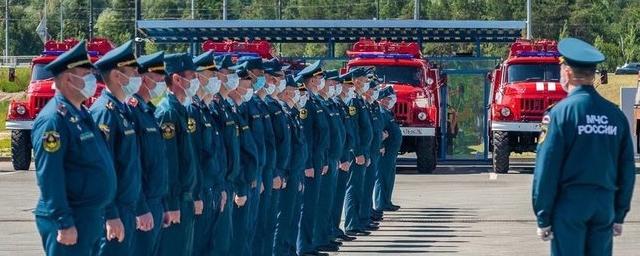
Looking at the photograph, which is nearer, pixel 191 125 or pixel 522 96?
pixel 191 125

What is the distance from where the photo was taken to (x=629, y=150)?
10500mm

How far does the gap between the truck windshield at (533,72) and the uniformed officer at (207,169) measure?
19824 millimetres

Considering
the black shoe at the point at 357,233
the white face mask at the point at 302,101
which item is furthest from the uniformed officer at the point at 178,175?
the black shoe at the point at 357,233

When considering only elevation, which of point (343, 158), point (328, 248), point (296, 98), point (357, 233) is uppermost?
point (296, 98)

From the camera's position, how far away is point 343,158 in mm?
18484

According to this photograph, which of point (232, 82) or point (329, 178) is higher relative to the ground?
point (232, 82)

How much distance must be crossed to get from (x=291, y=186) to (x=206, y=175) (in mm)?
2897

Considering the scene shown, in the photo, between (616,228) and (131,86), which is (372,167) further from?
(616,228)

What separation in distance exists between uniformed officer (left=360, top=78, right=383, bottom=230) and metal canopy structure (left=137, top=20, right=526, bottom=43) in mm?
17238

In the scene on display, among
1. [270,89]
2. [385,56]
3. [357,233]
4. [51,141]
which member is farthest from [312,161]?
[385,56]

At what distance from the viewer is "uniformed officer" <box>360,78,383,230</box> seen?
1984cm

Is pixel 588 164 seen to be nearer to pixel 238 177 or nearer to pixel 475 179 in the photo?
pixel 238 177

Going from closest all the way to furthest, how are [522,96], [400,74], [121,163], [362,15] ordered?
[121,163], [522,96], [400,74], [362,15]

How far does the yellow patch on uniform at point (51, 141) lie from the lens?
970 cm
